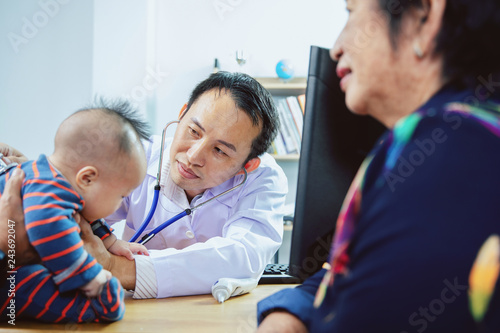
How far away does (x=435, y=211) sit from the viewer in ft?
1.42

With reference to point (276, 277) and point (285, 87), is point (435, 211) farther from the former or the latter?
point (285, 87)

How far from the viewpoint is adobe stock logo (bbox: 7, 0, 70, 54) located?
2.60 meters

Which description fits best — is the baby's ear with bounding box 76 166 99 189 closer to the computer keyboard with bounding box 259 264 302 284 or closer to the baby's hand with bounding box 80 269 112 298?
the baby's hand with bounding box 80 269 112 298

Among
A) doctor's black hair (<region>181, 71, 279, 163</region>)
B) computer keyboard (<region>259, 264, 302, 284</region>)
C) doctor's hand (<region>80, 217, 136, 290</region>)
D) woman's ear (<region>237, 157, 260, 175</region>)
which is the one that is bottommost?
computer keyboard (<region>259, 264, 302, 284</region>)

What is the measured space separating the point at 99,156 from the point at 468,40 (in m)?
0.65

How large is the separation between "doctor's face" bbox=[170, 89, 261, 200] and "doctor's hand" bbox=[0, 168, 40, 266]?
57 cm

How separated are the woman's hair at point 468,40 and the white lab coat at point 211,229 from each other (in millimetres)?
747

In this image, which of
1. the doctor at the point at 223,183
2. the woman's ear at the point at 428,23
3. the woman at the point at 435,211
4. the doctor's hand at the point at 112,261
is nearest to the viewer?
the woman at the point at 435,211

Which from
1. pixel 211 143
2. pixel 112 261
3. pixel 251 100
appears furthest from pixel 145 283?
pixel 251 100

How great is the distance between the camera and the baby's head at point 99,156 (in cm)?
86

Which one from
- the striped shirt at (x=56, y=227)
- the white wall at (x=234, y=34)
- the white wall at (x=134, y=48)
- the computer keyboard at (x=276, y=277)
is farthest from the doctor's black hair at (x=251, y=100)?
the white wall at (x=234, y=34)

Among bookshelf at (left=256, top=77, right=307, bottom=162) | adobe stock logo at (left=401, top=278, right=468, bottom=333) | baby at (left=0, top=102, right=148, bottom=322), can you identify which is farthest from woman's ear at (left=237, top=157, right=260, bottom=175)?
bookshelf at (left=256, top=77, right=307, bottom=162)

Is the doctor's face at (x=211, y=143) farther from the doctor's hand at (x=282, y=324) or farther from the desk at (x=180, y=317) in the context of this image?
the doctor's hand at (x=282, y=324)

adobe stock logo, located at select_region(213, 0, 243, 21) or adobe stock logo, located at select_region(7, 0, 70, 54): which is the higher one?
adobe stock logo, located at select_region(213, 0, 243, 21)
